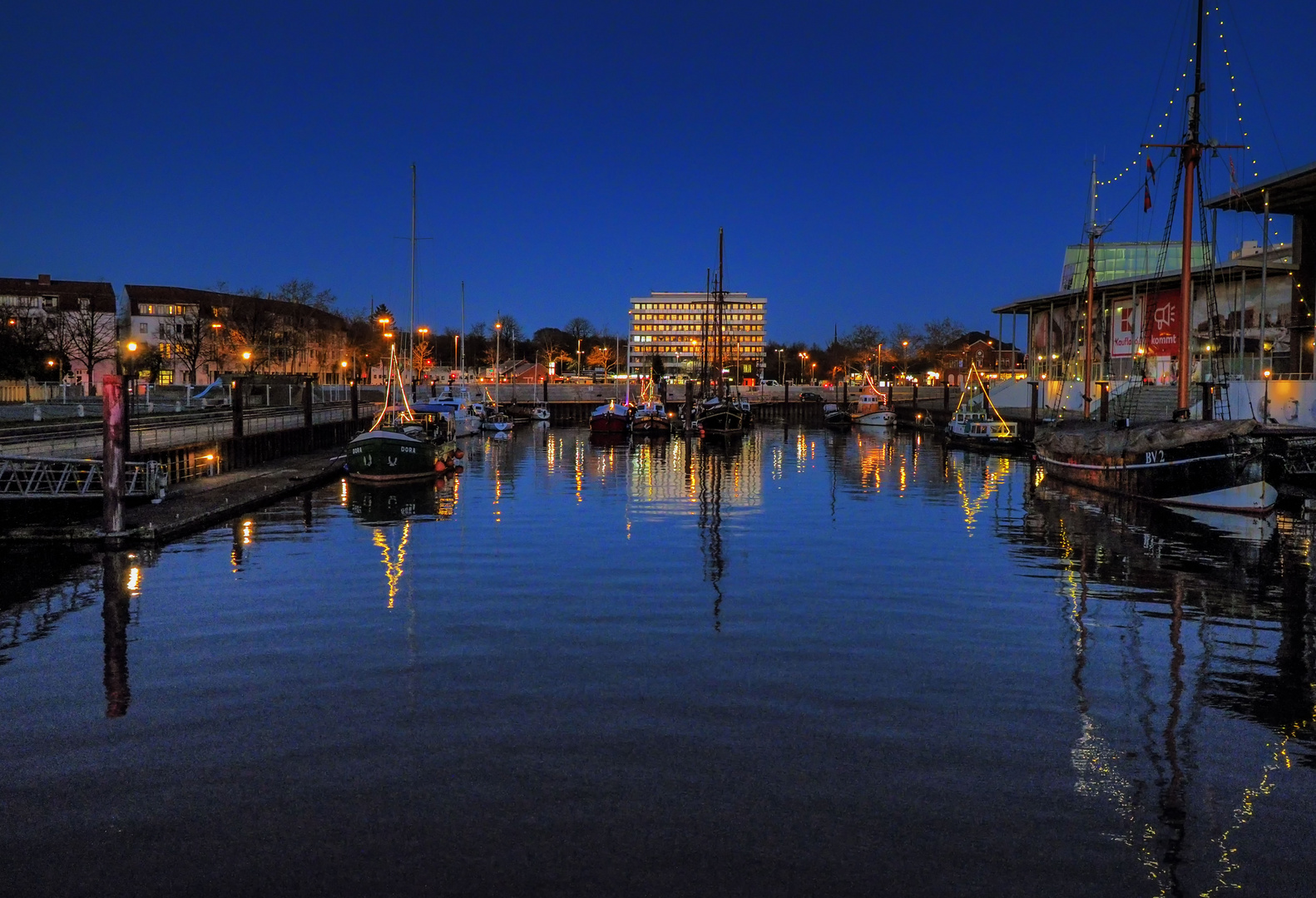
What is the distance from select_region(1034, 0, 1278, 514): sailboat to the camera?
98.2 feet

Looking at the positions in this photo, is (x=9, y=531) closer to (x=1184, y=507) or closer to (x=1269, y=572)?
(x=1269, y=572)

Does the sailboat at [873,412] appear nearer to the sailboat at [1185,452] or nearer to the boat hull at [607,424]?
the boat hull at [607,424]

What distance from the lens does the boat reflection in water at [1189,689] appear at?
8.08m

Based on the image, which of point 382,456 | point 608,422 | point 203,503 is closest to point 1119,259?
point 608,422

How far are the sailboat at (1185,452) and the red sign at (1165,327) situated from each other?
104ft

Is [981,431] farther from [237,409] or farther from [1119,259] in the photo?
[1119,259]

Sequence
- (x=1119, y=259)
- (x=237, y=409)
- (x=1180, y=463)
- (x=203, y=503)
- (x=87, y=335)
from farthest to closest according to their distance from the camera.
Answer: (x=1119, y=259), (x=87, y=335), (x=237, y=409), (x=1180, y=463), (x=203, y=503)

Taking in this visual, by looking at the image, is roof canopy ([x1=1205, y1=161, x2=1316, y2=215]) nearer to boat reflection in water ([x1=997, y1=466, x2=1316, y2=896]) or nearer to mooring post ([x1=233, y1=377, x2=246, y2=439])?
boat reflection in water ([x1=997, y1=466, x2=1316, y2=896])

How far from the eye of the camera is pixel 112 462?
2186cm

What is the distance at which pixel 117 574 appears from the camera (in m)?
18.8

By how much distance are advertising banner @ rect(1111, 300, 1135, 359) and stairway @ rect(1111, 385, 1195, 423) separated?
64.2ft

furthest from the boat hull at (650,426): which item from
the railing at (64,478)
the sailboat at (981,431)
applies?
the railing at (64,478)

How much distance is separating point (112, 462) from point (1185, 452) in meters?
28.9

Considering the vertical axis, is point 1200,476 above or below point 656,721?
above
